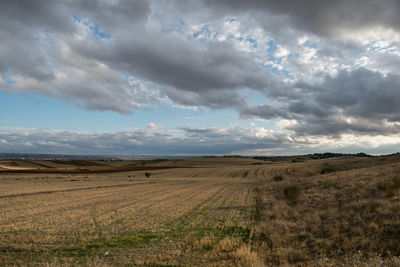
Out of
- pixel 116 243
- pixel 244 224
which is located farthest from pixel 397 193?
pixel 116 243

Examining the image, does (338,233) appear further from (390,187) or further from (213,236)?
(390,187)

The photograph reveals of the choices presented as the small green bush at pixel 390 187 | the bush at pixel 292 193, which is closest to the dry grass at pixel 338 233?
→ the small green bush at pixel 390 187

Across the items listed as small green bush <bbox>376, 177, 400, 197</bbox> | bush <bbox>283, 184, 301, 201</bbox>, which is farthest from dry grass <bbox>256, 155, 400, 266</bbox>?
bush <bbox>283, 184, 301, 201</bbox>

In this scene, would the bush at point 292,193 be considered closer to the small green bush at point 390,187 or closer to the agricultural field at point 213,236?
the agricultural field at point 213,236

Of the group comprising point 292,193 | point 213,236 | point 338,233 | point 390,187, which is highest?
point 390,187

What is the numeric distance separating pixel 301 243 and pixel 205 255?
4.48m

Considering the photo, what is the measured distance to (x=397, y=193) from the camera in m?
14.7

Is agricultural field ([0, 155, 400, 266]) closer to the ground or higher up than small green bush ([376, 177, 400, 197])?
closer to the ground

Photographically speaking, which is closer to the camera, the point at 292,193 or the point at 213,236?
the point at 213,236

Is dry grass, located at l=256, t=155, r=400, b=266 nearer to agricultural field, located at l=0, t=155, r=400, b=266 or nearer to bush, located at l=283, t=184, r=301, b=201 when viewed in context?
agricultural field, located at l=0, t=155, r=400, b=266

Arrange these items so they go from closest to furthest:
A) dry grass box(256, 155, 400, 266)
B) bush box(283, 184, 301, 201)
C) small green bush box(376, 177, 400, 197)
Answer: dry grass box(256, 155, 400, 266)
small green bush box(376, 177, 400, 197)
bush box(283, 184, 301, 201)

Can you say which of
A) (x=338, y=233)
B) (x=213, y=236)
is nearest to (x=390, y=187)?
(x=338, y=233)

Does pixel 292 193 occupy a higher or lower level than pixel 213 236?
higher

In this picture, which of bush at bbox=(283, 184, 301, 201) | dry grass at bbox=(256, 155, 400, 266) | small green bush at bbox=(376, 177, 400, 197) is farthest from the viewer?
bush at bbox=(283, 184, 301, 201)
